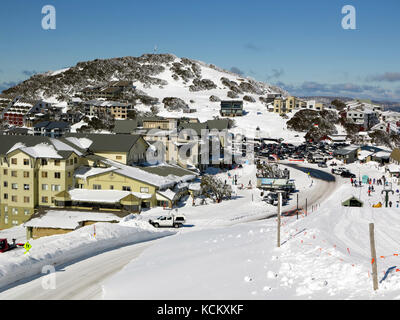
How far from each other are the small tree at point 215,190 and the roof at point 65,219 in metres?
13.2

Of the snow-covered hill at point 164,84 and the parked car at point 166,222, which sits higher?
the snow-covered hill at point 164,84

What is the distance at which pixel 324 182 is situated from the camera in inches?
2436

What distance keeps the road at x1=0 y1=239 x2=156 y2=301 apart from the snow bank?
50 cm

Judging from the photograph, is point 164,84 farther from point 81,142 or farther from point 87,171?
point 87,171

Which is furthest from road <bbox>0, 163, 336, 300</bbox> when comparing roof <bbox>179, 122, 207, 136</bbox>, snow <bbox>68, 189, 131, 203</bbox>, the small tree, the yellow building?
the yellow building

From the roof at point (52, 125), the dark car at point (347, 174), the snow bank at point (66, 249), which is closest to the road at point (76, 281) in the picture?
the snow bank at point (66, 249)

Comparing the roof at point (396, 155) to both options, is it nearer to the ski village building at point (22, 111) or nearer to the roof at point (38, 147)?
the roof at point (38, 147)

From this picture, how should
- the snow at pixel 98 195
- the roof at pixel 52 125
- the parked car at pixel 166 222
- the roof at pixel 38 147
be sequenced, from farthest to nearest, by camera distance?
the roof at pixel 52 125 < the roof at pixel 38 147 < the snow at pixel 98 195 < the parked car at pixel 166 222

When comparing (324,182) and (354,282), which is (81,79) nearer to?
(324,182)

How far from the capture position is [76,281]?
18.5 m

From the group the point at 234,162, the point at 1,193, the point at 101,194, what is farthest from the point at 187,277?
the point at 234,162

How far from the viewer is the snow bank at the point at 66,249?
18547 mm

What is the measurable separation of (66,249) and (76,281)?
399 cm

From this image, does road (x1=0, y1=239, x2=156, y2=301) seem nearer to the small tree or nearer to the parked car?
the parked car
